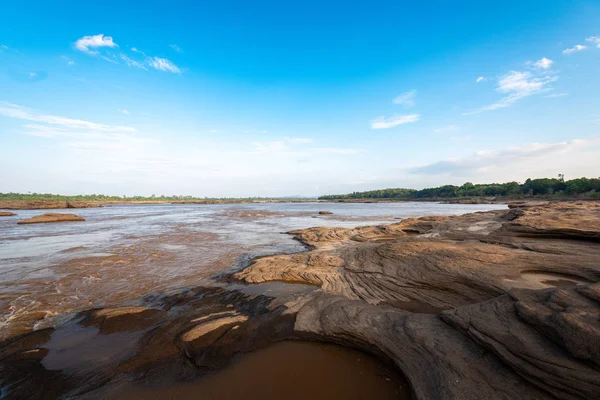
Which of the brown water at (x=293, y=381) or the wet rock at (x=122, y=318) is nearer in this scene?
the brown water at (x=293, y=381)

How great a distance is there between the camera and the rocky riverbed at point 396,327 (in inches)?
117

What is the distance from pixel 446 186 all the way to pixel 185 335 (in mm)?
136401

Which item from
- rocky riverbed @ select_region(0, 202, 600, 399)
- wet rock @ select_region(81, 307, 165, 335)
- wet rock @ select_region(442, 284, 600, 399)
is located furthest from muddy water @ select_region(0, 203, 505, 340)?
wet rock @ select_region(442, 284, 600, 399)

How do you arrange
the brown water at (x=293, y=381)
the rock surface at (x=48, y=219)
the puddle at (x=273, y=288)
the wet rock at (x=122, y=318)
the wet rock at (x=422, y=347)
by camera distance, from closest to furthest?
the wet rock at (x=422, y=347), the brown water at (x=293, y=381), the wet rock at (x=122, y=318), the puddle at (x=273, y=288), the rock surface at (x=48, y=219)

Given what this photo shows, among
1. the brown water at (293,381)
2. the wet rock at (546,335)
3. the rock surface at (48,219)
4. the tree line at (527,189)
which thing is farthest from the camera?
the tree line at (527,189)

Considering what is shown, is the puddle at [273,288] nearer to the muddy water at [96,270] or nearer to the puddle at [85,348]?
the muddy water at [96,270]

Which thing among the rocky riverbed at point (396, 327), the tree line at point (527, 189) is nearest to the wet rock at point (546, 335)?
the rocky riverbed at point (396, 327)

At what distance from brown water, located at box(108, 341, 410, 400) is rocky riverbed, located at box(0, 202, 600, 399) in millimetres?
201

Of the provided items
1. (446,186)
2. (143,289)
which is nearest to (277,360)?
(143,289)

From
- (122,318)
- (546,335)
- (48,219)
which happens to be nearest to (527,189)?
(546,335)

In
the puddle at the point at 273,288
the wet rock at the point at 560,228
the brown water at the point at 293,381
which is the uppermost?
the wet rock at the point at 560,228

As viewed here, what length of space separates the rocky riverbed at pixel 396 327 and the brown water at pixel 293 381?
201 mm

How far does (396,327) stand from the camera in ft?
14.2

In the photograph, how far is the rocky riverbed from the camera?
2967mm
